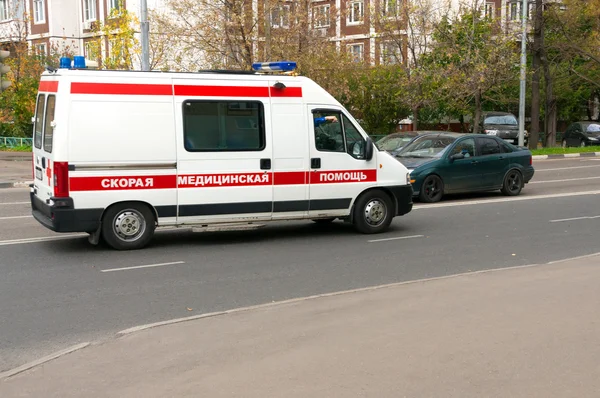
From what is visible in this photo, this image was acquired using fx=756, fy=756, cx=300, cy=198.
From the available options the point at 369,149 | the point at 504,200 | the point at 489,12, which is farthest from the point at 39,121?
the point at 489,12

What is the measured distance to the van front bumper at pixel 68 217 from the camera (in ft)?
32.3

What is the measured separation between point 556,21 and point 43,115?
101ft

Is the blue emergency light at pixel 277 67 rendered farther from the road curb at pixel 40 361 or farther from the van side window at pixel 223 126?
the road curb at pixel 40 361

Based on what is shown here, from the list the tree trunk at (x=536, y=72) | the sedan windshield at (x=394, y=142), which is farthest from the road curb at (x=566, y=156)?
the sedan windshield at (x=394, y=142)

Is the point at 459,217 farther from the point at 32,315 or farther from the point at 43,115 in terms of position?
the point at 32,315

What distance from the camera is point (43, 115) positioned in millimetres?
10602

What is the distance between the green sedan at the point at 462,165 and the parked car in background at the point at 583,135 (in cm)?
2215

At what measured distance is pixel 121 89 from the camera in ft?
33.3

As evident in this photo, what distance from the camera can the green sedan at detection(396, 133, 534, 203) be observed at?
16547 mm

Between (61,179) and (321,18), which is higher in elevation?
(321,18)

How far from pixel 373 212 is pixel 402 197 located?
587 mm

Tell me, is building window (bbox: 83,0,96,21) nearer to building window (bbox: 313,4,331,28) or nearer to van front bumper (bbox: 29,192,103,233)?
building window (bbox: 313,4,331,28)

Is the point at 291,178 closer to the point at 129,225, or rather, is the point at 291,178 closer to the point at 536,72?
the point at 129,225

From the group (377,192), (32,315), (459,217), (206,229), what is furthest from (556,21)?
(32,315)
